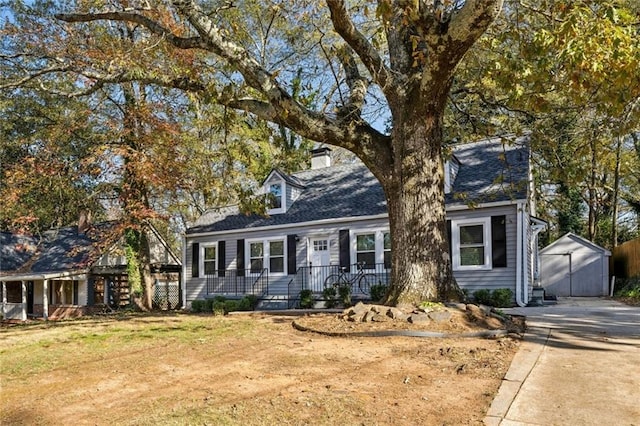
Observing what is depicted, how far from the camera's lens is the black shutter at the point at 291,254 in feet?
56.1

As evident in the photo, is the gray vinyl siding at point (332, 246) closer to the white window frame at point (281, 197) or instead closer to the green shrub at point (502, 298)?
the green shrub at point (502, 298)

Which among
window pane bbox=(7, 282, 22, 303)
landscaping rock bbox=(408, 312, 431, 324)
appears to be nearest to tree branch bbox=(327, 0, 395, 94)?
landscaping rock bbox=(408, 312, 431, 324)

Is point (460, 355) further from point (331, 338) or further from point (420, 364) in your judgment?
Result: point (331, 338)

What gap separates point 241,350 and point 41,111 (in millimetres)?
18697

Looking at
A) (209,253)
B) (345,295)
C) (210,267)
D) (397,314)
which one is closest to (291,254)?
(345,295)

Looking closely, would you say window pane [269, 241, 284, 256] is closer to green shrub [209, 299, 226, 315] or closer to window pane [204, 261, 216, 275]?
green shrub [209, 299, 226, 315]

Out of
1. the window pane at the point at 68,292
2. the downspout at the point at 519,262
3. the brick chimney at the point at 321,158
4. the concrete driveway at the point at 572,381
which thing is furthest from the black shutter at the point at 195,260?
the concrete driveway at the point at 572,381

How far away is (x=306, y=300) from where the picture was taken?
50.2 feet

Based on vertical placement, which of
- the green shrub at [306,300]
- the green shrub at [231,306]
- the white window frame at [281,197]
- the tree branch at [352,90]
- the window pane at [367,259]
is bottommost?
the green shrub at [231,306]

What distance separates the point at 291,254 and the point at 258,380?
12.6 metres

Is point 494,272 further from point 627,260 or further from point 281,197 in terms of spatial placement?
point 627,260

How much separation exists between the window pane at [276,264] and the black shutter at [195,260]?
3577mm

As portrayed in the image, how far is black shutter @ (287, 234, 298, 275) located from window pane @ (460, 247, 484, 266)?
5857mm

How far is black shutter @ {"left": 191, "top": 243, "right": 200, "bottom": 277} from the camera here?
19.5 m
